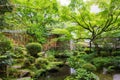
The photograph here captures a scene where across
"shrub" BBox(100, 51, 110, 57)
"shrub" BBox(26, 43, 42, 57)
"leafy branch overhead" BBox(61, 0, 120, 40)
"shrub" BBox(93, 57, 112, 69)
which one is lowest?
"shrub" BBox(93, 57, 112, 69)

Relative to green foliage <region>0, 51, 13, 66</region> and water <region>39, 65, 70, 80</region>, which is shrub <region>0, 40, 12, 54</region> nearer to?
green foliage <region>0, 51, 13, 66</region>

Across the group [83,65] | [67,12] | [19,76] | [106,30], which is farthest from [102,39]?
[19,76]

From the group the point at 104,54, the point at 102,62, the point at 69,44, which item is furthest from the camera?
the point at 69,44

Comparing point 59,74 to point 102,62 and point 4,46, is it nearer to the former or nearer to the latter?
point 102,62

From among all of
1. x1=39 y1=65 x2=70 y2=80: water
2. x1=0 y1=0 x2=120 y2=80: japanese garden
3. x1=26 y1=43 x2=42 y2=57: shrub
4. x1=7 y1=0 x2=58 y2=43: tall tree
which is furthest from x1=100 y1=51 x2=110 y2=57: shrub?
x1=26 y1=43 x2=42 y2=57: shrub

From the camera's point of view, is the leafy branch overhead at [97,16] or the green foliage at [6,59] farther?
the leafy branch overhead at [97,16]

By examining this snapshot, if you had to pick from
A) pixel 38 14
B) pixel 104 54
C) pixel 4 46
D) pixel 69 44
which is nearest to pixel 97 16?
pixel 104 54

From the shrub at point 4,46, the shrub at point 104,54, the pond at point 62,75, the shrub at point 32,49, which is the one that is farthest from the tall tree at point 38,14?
the shrub at point 4,46

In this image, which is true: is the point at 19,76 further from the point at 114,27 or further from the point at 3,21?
the point at 114,27

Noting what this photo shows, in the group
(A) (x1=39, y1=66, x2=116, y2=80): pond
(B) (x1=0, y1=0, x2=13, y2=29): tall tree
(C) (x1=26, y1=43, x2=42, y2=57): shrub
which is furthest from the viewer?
(C) (x1=26, y1=43, x2=42, y2=57): shrub

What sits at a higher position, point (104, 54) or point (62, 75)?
point (104, 54)

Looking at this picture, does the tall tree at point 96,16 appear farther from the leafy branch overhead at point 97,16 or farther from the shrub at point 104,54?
the shrub at point 104,54

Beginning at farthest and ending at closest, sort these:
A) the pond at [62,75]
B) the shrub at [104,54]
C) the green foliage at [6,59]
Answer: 1. the shrub at [104,54]
2. the pond at [62,75]
3. the green foliage at [6,59]

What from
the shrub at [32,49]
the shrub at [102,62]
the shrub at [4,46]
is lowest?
the shrub at [102,62]
